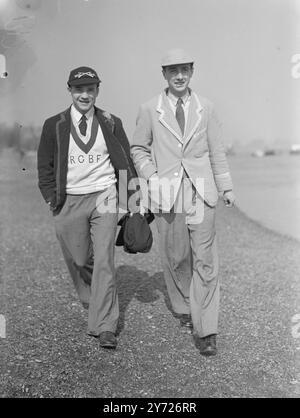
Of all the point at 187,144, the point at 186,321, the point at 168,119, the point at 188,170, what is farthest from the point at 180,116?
the point at 186,321

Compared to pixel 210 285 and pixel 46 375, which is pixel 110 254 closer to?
pixel 210 285

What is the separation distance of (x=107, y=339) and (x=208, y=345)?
0.74m

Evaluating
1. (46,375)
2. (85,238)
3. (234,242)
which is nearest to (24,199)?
(234,242)

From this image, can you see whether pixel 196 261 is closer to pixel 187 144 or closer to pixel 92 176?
pixel 187 144

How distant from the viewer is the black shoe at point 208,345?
4.38 m

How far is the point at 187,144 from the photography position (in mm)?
4602

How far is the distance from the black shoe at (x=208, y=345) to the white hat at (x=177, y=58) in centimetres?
197

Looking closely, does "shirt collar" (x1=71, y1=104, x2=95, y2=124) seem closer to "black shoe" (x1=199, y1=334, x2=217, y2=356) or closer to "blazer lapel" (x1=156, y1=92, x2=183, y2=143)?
"blazer lapel" (x1=156, y1=92, x2=183, y2=143)

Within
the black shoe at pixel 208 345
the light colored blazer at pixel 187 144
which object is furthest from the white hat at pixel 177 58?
the black shoe at pixel 208 345

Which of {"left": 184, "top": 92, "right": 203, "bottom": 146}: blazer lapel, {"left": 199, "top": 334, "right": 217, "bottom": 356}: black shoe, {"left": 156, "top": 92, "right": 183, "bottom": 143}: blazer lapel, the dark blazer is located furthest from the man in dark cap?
{"left": 199, "top": 334, "right": 217, "bottom": 356}: black shoe

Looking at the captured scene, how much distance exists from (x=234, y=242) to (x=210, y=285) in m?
4.69

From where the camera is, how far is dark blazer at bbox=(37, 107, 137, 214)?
4.65 metres

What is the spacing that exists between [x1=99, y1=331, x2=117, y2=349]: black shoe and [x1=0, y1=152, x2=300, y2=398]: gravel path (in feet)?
0.22
